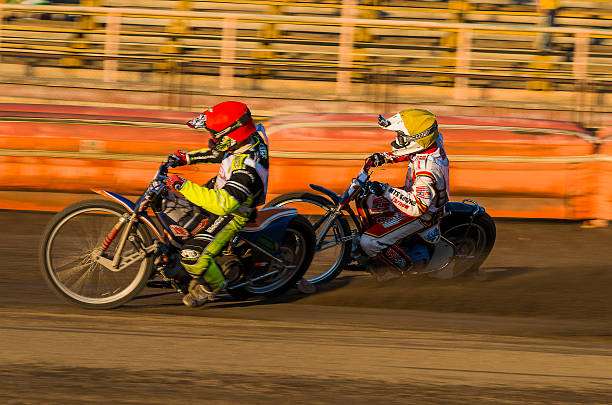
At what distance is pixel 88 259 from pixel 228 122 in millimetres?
1400

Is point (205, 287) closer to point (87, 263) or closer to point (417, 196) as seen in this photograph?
point (87, 263)

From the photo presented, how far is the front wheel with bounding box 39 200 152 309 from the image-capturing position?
18.1 feet

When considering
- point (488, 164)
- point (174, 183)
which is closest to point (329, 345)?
point (174, 183)

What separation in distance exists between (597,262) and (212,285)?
4300 millimetres

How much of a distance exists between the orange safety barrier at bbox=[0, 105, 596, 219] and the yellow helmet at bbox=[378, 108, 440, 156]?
246cm

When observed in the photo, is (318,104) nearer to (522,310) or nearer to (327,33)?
(327,33)

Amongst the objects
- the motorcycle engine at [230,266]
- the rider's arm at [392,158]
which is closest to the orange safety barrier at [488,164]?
the rider's arm at [392,158]

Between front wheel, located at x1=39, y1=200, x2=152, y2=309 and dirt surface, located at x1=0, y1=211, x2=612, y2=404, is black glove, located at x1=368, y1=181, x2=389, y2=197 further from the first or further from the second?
front wheel, located at x1=39, y1=200, x2=152, y2=309

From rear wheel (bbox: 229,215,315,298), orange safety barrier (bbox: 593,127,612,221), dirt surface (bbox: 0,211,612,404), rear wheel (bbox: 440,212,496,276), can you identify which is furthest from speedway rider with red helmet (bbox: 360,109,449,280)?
orange safety barrier (bbox: 593,127,612,221)

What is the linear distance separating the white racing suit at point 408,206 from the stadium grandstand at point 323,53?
5118 millimetres

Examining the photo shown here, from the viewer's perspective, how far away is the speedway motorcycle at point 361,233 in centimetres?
666

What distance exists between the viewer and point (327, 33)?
634 inches

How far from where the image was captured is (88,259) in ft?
18.6

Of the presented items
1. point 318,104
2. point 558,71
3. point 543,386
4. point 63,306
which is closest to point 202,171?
point 318,104
